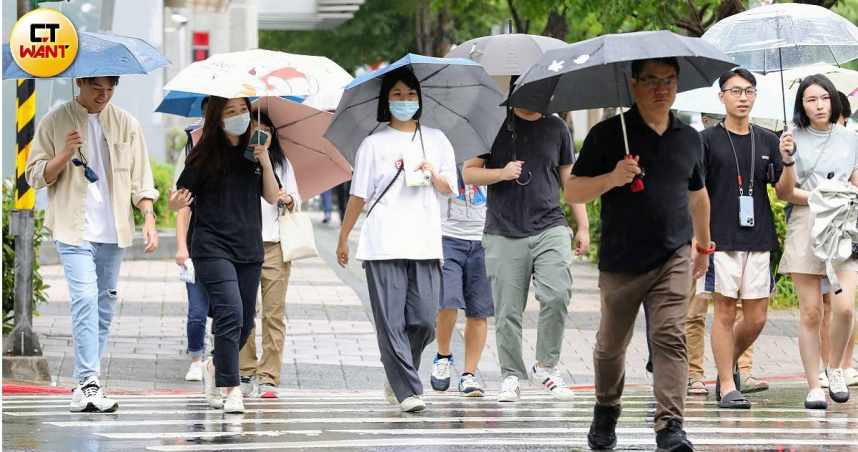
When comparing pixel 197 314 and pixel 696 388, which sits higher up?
pixel 197 314

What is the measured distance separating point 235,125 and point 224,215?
0.51 metres

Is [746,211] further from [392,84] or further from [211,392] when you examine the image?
[211,392]

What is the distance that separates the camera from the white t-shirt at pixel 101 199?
315 inches

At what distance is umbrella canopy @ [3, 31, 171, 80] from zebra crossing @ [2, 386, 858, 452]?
6.00ft

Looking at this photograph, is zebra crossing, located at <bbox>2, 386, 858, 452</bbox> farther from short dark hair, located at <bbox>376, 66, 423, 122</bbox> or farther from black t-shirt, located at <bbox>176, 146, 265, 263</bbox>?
short dark hair, located at <bbox>376, 66, 423, 122</bbox>

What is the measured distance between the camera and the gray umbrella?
8742 mm

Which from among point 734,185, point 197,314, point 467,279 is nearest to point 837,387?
point 734,185

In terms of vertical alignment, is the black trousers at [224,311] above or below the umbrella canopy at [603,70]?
below

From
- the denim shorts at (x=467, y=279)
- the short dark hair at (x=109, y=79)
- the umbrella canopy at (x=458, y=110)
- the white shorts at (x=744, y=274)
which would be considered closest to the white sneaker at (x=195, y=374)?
the denim shorts at (x=467, y=279)

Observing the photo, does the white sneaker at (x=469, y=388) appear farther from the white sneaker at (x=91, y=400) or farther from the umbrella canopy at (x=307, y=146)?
the white sneaker at (x=91, y=400)

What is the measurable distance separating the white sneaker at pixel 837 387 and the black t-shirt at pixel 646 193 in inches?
103

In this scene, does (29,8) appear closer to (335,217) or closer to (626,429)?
(626,429)

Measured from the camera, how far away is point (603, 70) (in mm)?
7008

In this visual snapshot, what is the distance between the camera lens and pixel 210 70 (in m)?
7.95
